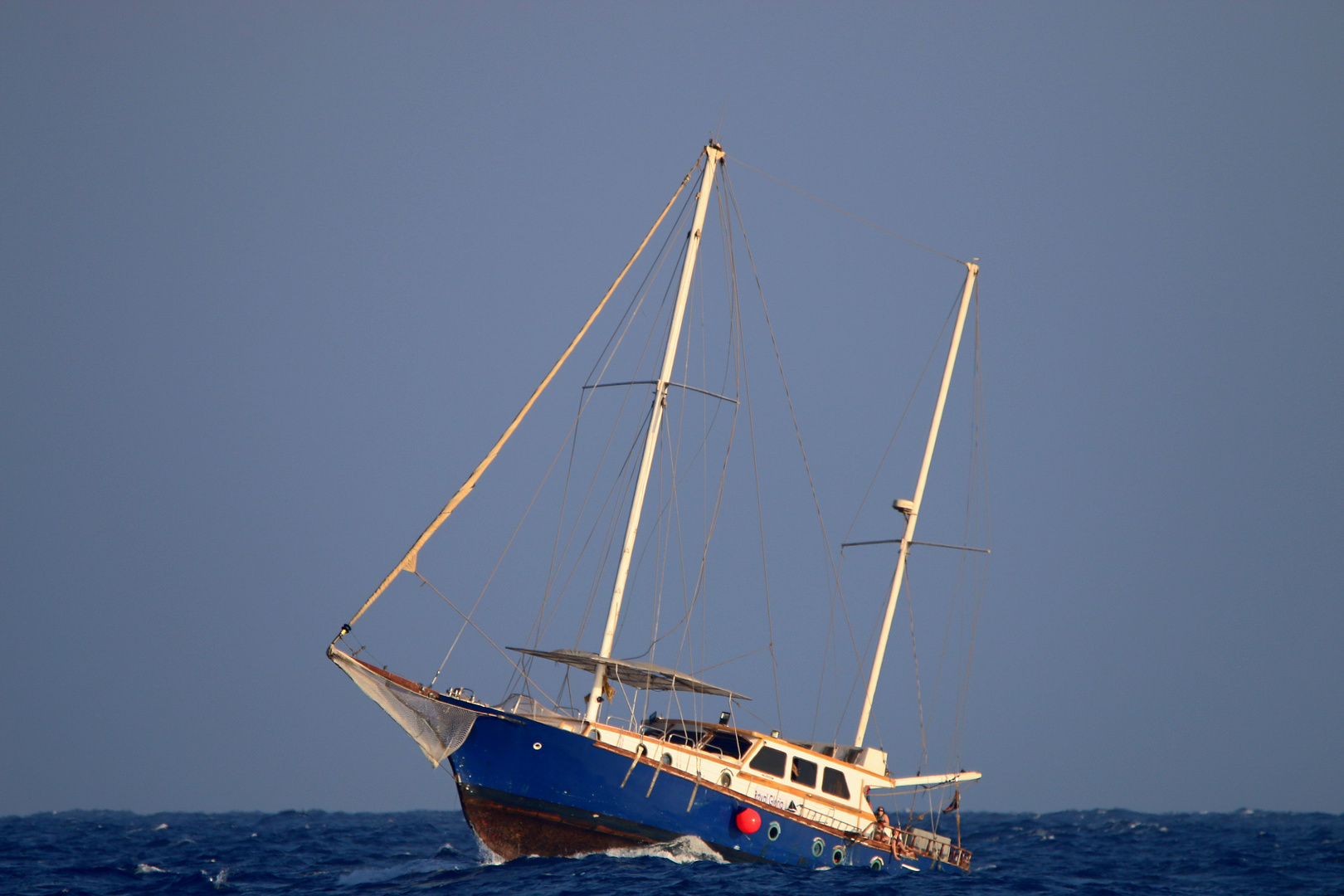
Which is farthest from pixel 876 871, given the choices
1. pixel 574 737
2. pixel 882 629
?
pixel 574 737

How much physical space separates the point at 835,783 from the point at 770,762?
2.16m

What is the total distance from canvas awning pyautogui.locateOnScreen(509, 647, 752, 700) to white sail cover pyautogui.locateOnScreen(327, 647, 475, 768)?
6.69 feet

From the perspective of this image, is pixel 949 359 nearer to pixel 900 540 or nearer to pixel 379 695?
pixel 900 540

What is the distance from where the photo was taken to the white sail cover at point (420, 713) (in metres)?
24.2

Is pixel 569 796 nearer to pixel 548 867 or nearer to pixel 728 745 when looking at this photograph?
pixel 548 867

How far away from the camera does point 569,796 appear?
2388 cm

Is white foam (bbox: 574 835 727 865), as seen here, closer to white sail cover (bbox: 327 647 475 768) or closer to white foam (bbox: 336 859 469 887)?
white sail cover (bbox: 327 647 475 768)

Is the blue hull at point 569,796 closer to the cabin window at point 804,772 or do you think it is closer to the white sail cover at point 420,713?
the white sail cover at point 420,713

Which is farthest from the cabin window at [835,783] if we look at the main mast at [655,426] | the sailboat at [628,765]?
the main mast at [655,426]

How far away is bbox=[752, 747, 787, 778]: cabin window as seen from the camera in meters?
26.4

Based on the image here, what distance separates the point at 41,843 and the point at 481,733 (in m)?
23.5

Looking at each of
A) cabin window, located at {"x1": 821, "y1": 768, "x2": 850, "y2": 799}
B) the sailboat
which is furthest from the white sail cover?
cabin window, located at {"x1": 821, "y1": 768, "x2": 850, "y2": 799}

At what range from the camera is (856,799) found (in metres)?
28.1

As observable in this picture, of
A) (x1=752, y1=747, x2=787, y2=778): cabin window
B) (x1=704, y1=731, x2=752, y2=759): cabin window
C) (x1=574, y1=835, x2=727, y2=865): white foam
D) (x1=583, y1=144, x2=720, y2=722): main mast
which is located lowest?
(x1=574, y1=835, x2=727, y2=865): white foam
